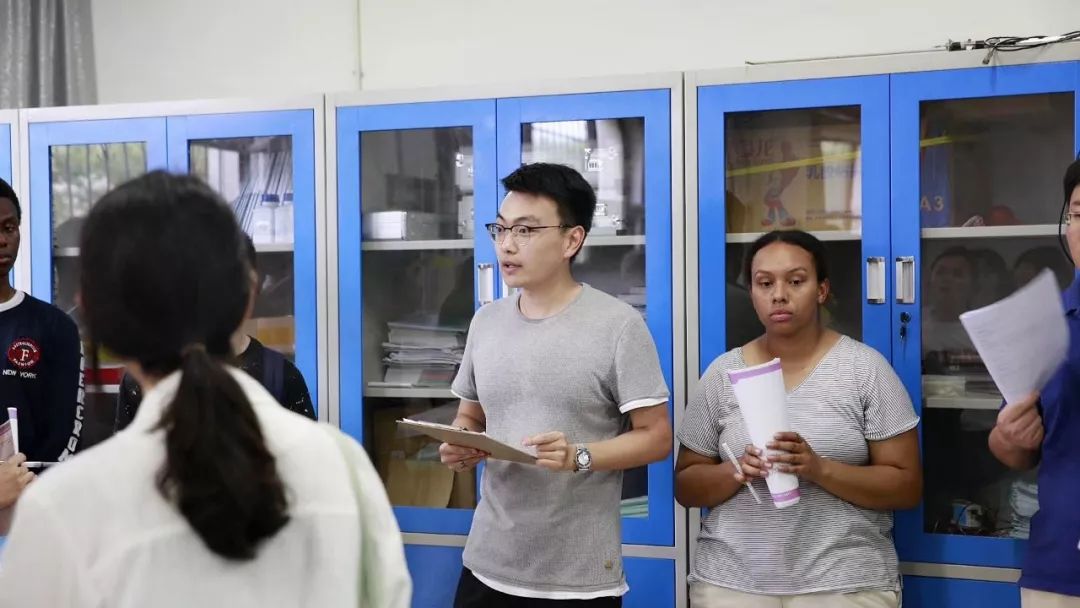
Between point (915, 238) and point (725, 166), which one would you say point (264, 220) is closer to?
point (725, 166)

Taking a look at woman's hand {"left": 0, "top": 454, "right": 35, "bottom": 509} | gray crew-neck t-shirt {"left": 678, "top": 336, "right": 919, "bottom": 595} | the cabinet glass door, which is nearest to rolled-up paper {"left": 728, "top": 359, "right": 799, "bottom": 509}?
gray crew-neck t-shirt {"left": 678, "top": 336, "right": 919, "bottom": 595}

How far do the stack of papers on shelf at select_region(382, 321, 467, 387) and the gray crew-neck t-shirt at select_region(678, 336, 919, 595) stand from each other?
0.93 metres

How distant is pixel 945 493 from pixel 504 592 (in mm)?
1173

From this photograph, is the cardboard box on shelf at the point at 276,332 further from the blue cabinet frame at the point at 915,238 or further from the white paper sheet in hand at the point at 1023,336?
the white paper sheet in hand at the point at 1023,336

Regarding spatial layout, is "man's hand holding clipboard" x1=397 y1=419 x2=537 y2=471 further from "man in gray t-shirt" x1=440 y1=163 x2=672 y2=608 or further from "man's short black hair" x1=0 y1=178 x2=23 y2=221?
"man's short black hair" x1=0 y1=178 x2=23 y2=221

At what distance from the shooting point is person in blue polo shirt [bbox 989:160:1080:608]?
171cm

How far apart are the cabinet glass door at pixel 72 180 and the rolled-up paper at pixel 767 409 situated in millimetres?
1862

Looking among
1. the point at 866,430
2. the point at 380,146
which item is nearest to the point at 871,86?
the point at 866,430

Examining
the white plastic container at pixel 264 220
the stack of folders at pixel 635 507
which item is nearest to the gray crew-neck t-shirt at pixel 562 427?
the stack of folders at pixel 635 507

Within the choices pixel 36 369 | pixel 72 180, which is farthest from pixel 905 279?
pixel 72 180

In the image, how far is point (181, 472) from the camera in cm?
87

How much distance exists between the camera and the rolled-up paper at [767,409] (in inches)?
70.6

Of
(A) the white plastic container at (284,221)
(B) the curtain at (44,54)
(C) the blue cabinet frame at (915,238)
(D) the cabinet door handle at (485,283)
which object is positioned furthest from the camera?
(B) the curtain at (44,54)

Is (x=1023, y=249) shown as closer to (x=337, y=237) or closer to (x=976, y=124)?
(x=976, y=124)
